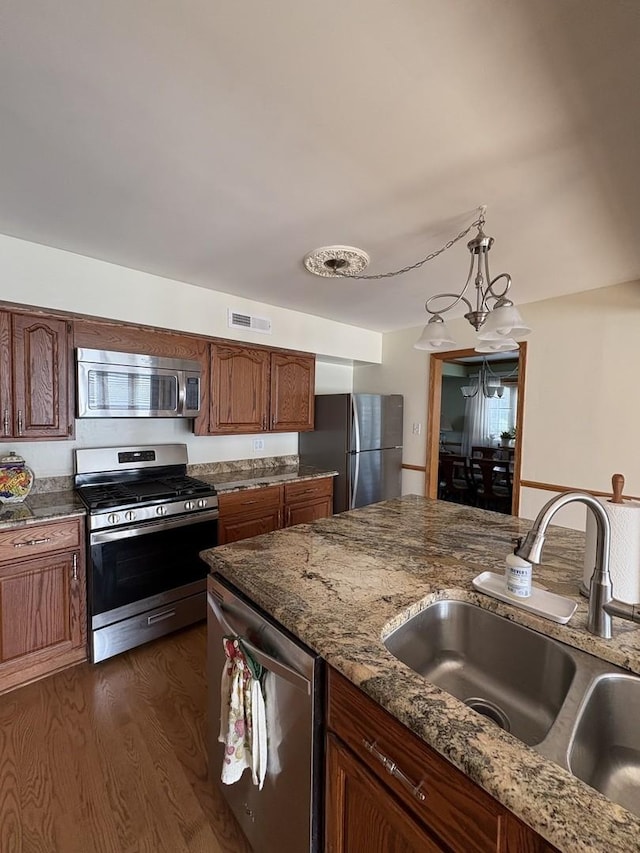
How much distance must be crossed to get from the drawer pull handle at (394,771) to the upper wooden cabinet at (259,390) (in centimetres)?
236

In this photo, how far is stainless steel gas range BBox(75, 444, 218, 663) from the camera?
2.09 metres

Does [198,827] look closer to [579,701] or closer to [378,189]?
[579,701]

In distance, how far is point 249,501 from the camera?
2.82 m

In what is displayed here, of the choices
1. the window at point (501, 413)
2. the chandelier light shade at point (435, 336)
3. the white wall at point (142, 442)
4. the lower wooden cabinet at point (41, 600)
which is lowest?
the lower wooden cabinet at point (41, 600)

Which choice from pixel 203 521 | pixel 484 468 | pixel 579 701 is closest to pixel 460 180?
pixel 579 701

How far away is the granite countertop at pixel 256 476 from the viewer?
2.78m

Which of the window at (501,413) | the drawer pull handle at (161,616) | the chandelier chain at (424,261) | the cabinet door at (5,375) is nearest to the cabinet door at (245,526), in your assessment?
the drawer pull handle at (161,616)

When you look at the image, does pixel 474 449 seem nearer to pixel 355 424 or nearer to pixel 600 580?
pixel 355 424

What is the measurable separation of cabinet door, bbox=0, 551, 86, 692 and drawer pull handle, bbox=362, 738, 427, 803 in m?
1.89

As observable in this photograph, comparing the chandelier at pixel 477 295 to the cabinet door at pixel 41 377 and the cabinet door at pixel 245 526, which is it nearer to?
the cabinet door at pixel 41 377

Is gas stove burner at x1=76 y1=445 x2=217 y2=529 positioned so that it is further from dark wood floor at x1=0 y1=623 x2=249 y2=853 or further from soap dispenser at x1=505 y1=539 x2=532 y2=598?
soap dispenser at x1=505 y1=539 x2=532 y2=598

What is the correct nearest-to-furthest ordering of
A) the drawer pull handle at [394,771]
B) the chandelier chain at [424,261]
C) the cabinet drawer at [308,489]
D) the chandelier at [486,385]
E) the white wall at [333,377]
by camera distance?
the drawer pull handle at [394,771] < the chandelier chain at [424,261] < the cabinet drawer at [308,489] < the white wall at [333,377] < the chandelier at [486,385]

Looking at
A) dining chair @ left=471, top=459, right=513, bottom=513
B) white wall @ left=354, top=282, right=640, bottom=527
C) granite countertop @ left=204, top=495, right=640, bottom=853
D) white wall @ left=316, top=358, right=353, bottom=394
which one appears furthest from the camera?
dining chair @ left=471, top=459, right=513, bottom=513

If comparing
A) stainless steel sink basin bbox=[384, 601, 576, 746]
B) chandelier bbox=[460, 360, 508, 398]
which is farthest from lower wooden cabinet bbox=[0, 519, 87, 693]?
chandelier bbox=[460, 360, 508, 398]
